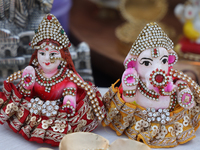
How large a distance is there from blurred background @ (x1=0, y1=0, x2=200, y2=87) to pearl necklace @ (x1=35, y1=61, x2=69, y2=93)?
35 cm

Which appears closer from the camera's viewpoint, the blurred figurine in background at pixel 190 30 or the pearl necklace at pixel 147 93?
the pearl necklace at pixel 147 93

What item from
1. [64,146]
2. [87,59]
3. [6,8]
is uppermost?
[6,8]

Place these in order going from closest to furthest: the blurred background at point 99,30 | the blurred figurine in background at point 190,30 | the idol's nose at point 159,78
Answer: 1. the idol's nose at point 159,78
2. the blurred background at point 99,30
3. the blurred figurine in background at point 190,30

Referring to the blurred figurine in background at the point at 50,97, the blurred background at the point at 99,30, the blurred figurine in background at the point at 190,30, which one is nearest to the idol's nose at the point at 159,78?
the blurred figurine in background at the point at 50,97

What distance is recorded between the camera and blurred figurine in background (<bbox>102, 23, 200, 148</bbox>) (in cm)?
100

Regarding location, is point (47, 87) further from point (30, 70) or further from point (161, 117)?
point (161, 117)

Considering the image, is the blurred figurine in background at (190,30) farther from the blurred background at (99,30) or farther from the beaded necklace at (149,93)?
the beaded necklace at (149,93)

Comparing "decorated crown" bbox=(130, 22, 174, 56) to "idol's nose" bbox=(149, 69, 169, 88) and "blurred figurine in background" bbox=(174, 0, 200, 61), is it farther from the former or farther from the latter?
"blurred figurine in background" bbox=(174, 0, 200, 61)

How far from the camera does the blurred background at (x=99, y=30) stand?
1.37m

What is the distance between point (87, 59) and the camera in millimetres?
1518

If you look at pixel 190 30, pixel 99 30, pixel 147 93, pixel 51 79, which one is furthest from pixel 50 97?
pixel 99 30

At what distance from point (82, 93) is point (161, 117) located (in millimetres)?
304

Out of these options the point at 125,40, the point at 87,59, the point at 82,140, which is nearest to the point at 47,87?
the point at 82,140

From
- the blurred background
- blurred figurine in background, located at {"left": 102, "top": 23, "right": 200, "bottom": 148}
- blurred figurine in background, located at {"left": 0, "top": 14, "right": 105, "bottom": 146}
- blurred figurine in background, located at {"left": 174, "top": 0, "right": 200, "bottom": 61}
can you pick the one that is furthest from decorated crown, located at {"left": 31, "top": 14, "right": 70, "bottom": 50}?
blurred figurine in background, located at {"left": 174, "top": 0, "right": 200, "bottom": 61}
